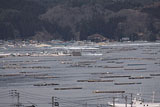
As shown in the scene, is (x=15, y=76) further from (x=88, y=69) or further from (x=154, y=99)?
(x=154, y=99)

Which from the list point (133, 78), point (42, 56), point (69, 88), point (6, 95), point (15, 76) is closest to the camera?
point (6, 95)

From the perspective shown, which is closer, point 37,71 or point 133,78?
point 133,78

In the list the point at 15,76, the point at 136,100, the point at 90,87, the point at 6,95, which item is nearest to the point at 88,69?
the point at 15,76

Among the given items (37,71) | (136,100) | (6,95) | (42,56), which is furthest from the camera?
(42,56)

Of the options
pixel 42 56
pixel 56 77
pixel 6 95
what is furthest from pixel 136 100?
pixel 42 56

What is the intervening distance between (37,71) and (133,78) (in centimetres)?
1812

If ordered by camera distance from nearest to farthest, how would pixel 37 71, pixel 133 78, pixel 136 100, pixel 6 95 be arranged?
pixel 136 100 < pixel 6 95 < pixel 133 78 < pixel 37 71

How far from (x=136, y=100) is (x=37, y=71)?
3567cm

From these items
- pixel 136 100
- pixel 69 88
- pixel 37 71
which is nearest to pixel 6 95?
pixel 69 88

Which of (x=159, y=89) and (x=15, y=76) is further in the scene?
(x=15, y=76)

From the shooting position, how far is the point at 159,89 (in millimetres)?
57562

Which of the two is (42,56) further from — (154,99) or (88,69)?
(154,99)

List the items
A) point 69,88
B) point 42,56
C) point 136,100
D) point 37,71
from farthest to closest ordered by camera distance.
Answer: point 42,56, point 37,71, point 69,88, point 136,100

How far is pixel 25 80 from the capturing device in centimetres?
7000
